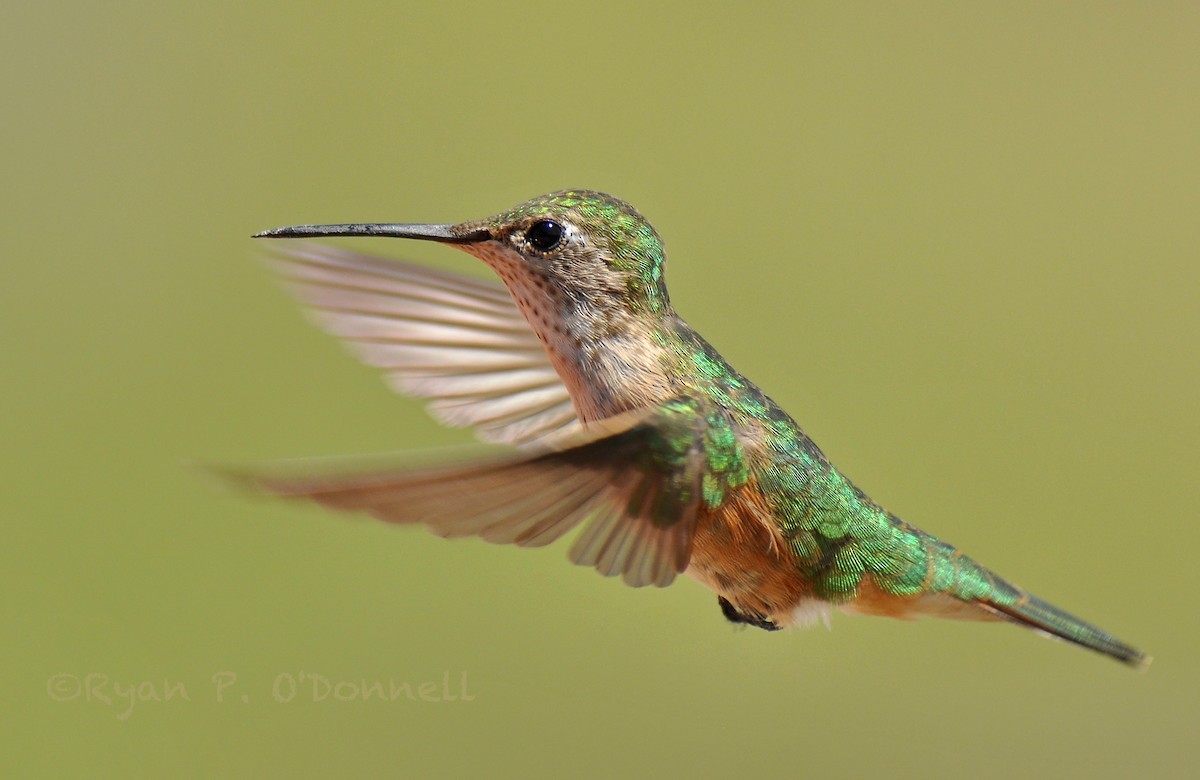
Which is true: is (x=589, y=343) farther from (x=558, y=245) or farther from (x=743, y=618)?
(x=743, y=618)

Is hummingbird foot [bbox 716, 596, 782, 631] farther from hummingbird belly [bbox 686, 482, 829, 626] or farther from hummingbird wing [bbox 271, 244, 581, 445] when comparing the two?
hummingbird wing [bbox 271, 244, 581, 445]

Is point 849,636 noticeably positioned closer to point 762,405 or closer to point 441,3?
point 762,405

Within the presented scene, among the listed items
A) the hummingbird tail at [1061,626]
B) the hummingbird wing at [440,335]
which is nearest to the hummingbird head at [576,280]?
the hummingbird wing at [440,335]

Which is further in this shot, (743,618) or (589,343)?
(743,618)

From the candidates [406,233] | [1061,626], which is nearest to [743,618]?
[1061,626]

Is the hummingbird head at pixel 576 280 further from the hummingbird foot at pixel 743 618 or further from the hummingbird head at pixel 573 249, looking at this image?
the hummingbird foot at pixel 743 618

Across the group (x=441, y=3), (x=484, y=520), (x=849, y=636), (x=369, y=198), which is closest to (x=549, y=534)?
(x=484, y=520)
